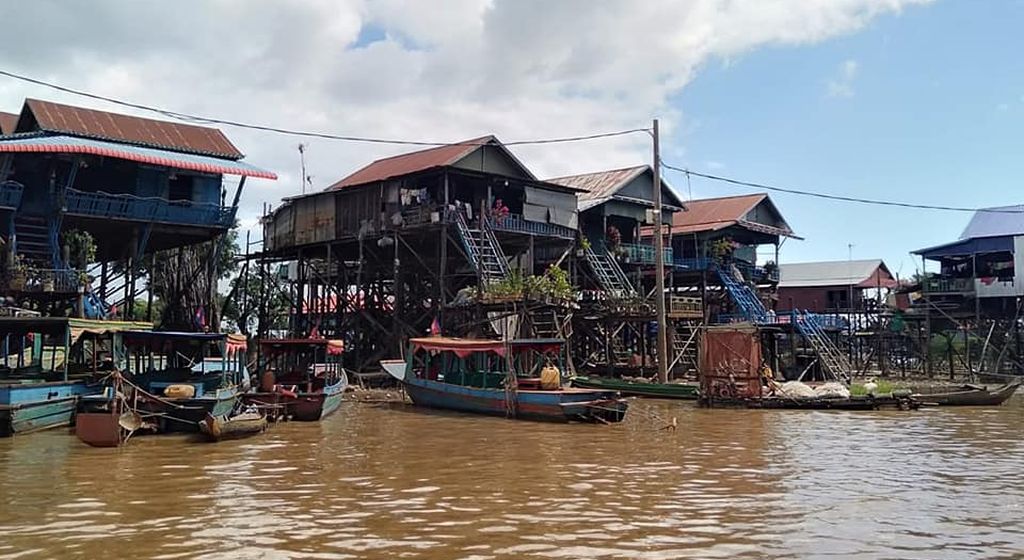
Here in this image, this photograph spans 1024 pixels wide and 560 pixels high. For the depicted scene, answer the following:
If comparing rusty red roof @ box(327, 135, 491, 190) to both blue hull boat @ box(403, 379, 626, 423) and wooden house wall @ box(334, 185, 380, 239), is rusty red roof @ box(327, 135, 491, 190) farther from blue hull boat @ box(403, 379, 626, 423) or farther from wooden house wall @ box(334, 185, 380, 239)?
blue hull boat @ box(403, 379, 626, 423)

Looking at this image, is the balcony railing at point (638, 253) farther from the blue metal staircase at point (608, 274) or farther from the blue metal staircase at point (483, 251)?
the blue metal staircase at point (483, 251)

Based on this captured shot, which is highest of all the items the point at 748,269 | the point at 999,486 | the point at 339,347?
the point at 748,269

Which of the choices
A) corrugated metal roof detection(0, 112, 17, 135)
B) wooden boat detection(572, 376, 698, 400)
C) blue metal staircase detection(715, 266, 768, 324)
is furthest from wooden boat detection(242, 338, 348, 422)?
blue metal staircase detection(715, 266, 768, 324)

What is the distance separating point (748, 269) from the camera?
1544 inches

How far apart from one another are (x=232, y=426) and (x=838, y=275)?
4400 cm

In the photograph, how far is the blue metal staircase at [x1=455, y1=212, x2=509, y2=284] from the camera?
84.1ft

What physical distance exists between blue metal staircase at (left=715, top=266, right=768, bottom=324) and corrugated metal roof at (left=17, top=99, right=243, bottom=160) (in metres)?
20.1

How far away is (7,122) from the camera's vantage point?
29234 millimetres

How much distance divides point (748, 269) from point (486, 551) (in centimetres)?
3396

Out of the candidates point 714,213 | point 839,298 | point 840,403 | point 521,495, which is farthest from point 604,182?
point 521,495

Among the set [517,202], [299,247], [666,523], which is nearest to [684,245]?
[517,202]

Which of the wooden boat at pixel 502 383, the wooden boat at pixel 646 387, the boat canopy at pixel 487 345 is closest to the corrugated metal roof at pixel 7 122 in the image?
the wooden boat at pixel 502 383

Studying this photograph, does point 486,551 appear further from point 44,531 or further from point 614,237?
point 614,237

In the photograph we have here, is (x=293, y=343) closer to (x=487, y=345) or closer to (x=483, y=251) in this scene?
(x=487, y=345)
